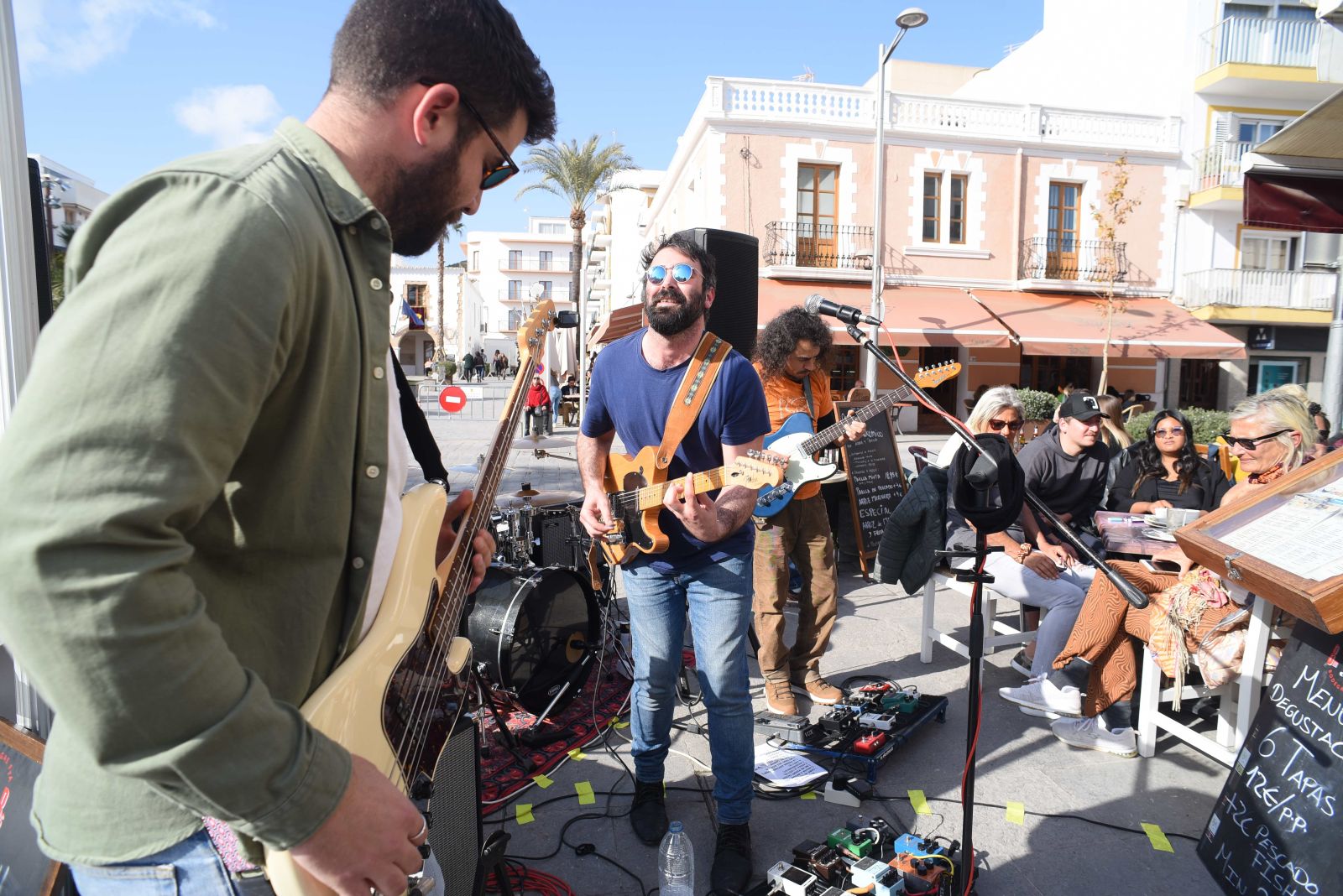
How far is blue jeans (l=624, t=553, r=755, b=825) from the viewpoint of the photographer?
2.89 metres

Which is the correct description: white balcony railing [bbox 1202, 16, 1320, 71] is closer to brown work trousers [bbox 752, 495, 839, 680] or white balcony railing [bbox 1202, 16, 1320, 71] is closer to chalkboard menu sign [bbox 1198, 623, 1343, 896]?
brown work trousers [bbox 752, 495, 839, 680]

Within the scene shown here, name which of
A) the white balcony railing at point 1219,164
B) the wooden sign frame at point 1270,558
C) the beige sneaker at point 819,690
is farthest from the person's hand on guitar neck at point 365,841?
the white balcony railing at point 1219,164

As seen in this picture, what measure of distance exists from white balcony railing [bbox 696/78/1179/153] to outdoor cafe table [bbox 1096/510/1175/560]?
1640 centimetres

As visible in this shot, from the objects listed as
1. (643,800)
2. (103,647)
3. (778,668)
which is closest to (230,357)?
(103,647)

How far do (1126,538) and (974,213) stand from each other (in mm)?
18075

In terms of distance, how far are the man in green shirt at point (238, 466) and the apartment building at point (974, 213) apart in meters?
17.6

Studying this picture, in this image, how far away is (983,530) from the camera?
258cm

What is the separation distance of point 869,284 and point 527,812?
18398mm

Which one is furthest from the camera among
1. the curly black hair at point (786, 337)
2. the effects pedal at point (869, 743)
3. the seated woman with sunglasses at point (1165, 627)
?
the curly black hair at point (786, 337)

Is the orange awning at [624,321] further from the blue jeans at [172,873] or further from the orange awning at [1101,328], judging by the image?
the orange awning at [1101,328]

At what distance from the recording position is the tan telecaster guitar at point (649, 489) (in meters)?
2.90

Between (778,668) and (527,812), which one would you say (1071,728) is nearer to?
(778,668)

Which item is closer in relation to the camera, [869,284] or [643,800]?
[643,800]

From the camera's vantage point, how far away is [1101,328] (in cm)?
1936
